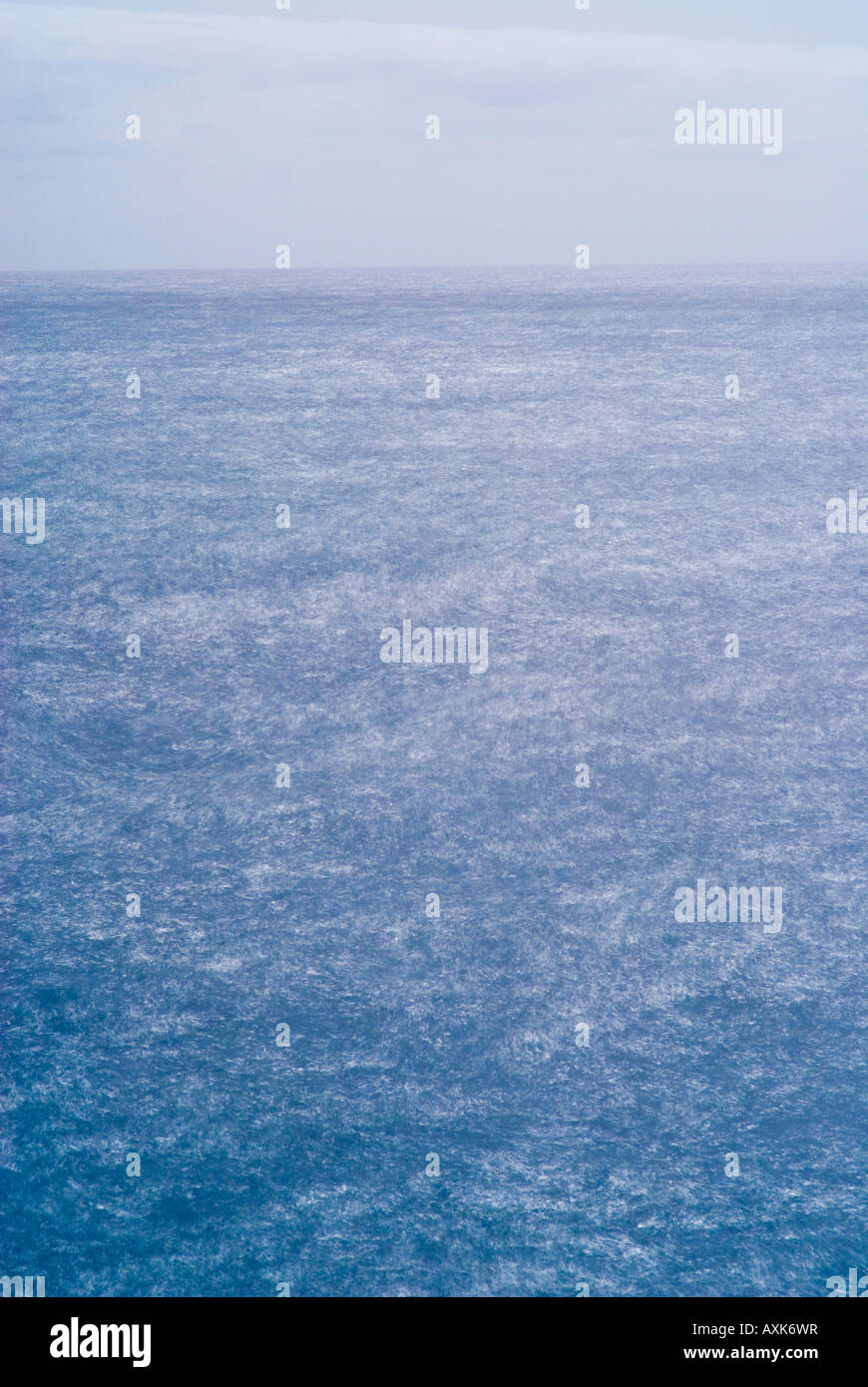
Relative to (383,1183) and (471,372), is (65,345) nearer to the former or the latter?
(471,372)

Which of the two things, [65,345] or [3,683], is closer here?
[3,683]

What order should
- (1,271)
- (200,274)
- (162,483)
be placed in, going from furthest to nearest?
(200,274), (1,271), (162,483)

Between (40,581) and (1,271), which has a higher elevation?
(1,271)

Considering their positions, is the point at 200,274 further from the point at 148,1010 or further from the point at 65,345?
the point at 148,1010

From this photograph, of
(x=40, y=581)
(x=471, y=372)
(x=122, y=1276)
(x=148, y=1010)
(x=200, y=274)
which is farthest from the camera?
(x=200, y=274)

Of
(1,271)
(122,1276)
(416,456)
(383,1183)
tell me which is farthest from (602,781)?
(1,271)

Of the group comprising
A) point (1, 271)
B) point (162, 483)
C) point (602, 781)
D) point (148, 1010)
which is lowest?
point (148, 1010)
